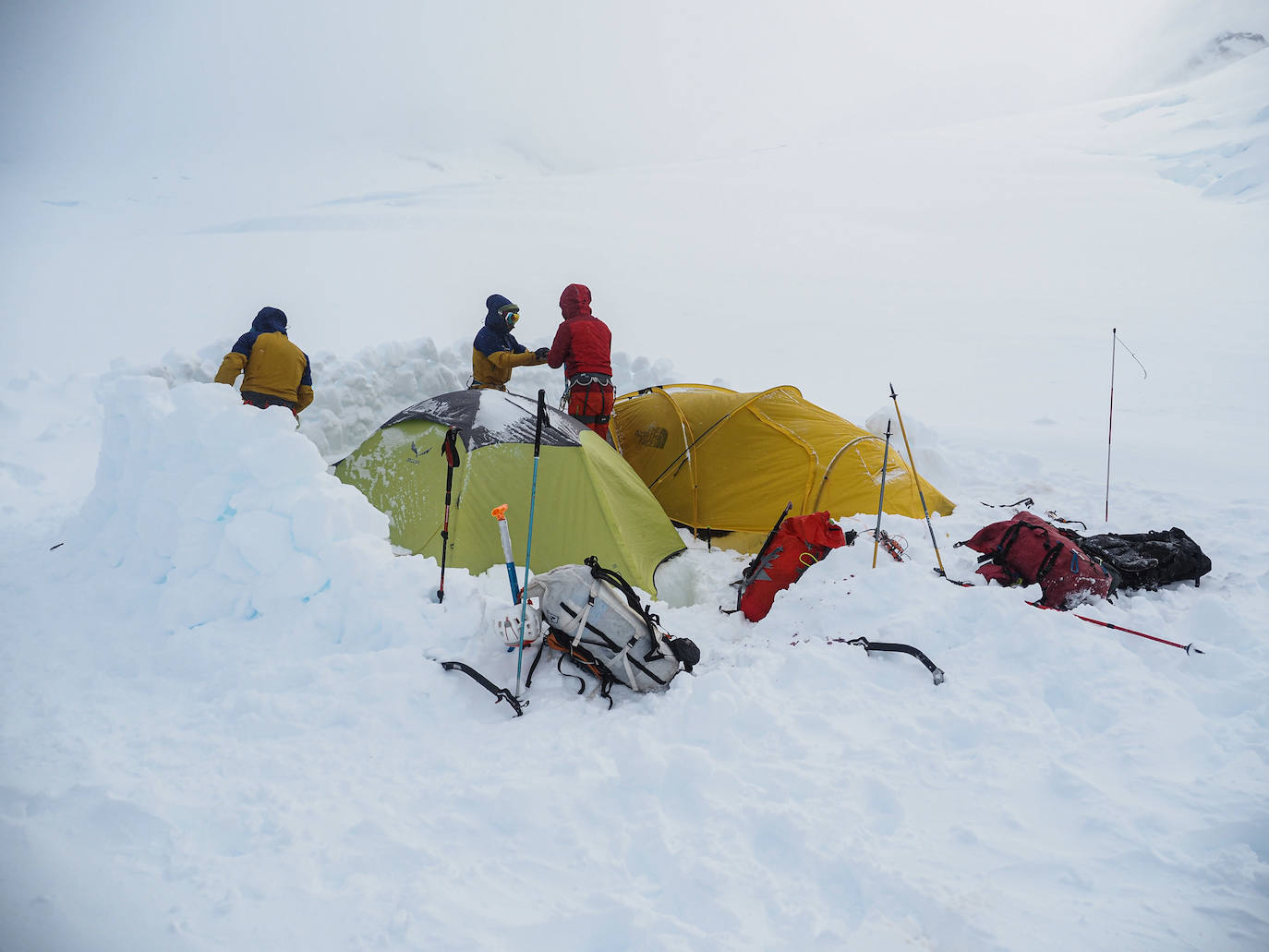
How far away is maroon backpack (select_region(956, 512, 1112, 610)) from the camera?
4688mm

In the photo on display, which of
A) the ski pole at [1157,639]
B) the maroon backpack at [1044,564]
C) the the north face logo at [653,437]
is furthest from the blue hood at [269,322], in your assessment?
the ski pole at [1157,639]

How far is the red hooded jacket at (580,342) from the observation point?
21.2ft

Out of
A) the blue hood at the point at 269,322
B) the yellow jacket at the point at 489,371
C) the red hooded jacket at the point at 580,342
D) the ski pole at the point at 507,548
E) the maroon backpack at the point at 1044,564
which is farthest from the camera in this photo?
the yellow jacket at the point at 489,371

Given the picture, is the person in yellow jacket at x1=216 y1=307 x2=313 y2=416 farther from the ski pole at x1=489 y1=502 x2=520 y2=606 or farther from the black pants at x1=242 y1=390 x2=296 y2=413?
the ski pole at x1=489 y1=502 x2=520 y2=606

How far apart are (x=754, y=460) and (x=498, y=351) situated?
9.14 feet

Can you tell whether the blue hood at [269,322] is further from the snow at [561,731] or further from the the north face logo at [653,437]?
the the north face logo at [653,437]

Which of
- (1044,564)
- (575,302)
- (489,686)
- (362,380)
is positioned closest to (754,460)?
(575,302)

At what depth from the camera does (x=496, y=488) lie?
4965mm

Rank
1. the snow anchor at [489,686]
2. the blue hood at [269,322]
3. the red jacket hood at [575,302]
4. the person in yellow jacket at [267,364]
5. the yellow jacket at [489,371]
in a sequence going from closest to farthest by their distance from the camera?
the snow anchor at [489,686]
the person in yellow jacket at [267,364]
the blue hood at [269,322]
the red jacket hood at [575,302]
the yellow jacket at [489,371]

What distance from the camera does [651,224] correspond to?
28.5m

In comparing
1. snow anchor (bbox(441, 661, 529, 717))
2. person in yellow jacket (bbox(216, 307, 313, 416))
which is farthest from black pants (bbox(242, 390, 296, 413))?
snow anchor (bbox(441, 661, 529, 717))

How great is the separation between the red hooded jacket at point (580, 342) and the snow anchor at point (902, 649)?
344cm

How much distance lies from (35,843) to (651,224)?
28.4 metres

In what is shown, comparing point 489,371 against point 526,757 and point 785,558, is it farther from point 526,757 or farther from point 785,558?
point 526,757
